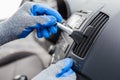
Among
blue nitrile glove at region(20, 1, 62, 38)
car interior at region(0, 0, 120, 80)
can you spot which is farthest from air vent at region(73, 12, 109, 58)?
blue nitrile glove at region(20, 1, 62, 38)

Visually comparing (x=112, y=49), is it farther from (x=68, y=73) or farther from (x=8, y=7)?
(x=8, y=7)

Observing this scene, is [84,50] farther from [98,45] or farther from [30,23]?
[30,23]

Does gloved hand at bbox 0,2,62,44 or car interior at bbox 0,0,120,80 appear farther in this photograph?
gloved hand at bbox 0,2,62,44

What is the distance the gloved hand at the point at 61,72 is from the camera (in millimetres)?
820

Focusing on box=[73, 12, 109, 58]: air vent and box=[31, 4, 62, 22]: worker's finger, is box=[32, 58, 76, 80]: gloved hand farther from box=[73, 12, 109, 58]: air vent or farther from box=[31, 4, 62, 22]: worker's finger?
box=[31, 4, 62, 22]: worker's finger

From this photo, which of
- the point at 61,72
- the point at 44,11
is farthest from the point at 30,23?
the point at 61,72

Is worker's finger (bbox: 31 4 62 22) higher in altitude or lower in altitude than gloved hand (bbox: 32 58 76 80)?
higher

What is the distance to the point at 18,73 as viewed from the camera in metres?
1.11

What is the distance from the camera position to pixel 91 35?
83cm

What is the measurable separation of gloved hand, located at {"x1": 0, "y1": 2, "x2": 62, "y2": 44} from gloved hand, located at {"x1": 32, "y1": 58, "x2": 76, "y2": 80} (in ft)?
0.42

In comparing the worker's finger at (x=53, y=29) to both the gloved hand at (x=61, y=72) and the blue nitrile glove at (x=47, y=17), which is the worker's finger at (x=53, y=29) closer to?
the blue nitrile glove at (x=47, y=17)

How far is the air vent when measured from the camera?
828mm

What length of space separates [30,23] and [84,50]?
Answer: 0.72ft

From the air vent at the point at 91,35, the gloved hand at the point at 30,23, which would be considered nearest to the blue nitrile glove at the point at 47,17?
the gloved hand at the point at 30,23
